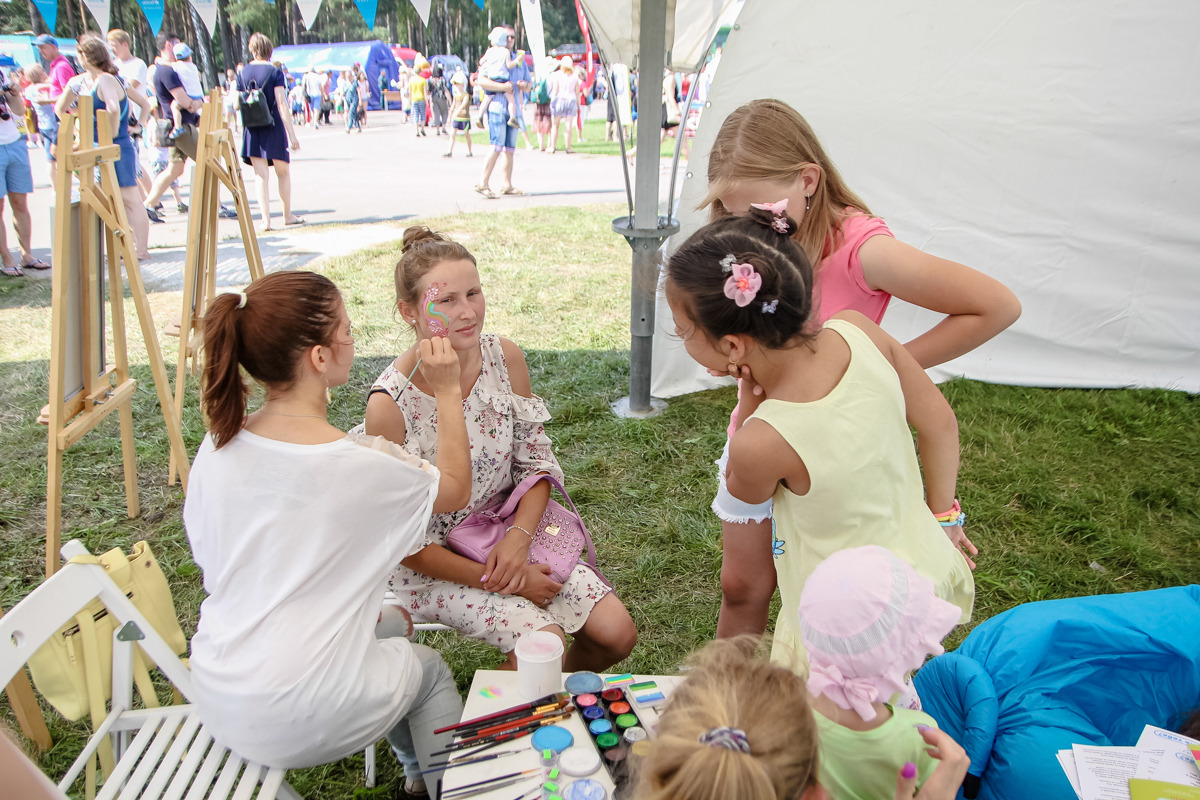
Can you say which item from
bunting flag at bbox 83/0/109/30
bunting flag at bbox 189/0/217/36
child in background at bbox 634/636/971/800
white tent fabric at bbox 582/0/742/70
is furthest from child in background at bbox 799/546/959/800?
bunting flag at bbox 83/0/109/30

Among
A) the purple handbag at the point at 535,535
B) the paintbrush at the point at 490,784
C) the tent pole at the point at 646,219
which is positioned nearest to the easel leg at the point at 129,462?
the purple handbag at the point at 535,535

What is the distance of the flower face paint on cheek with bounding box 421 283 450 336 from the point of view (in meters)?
1.87

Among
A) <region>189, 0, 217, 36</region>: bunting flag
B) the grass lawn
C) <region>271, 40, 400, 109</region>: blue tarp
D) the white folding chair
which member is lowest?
the grass lawn

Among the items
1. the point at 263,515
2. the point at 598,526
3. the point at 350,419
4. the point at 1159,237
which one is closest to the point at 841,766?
the point at 263,515

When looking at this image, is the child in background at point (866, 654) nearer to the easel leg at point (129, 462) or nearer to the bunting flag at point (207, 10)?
the easel leg at point (129, 462)

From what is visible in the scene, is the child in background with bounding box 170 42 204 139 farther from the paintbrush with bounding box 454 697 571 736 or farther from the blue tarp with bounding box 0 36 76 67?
the blue tarp with bounding box 0 36 76 67

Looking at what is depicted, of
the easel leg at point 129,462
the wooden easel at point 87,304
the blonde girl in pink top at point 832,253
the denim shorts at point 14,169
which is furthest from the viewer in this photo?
the denim shorts at point 14,169

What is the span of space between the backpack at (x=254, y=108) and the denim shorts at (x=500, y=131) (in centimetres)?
239

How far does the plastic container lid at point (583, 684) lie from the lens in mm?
1412

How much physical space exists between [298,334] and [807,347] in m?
0.91

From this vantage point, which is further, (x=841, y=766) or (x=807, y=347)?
(x=807, y=347)

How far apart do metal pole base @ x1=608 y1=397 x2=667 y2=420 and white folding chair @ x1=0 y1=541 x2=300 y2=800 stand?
2615 mm

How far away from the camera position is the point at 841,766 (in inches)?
47.5

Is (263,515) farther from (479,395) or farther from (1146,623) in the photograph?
(1146,623)
